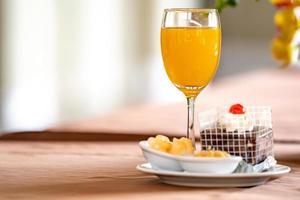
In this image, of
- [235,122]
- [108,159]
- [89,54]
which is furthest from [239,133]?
[89,54]

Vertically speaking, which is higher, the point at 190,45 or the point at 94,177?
the point at 190,45

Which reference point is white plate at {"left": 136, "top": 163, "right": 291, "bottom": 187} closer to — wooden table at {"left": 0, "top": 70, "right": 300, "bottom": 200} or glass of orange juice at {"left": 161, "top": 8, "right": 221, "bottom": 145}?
wooden table at {"left": 0, "top": 70, "right": 300, "bottom": 200}

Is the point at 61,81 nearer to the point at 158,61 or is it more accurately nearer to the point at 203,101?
the point at 158,61

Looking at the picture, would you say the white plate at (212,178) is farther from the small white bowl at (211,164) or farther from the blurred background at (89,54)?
the blurred background at (89,54)

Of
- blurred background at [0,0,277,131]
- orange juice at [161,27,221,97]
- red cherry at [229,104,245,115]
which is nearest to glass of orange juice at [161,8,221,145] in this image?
orange juice at [161,27,221,97]

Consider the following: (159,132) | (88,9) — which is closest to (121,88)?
(88,9)

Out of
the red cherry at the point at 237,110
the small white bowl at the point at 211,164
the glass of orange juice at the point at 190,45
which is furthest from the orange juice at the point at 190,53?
the small white bowl at the point at 211,164

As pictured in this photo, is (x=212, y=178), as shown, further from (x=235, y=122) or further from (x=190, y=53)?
(x=190, y=53)
